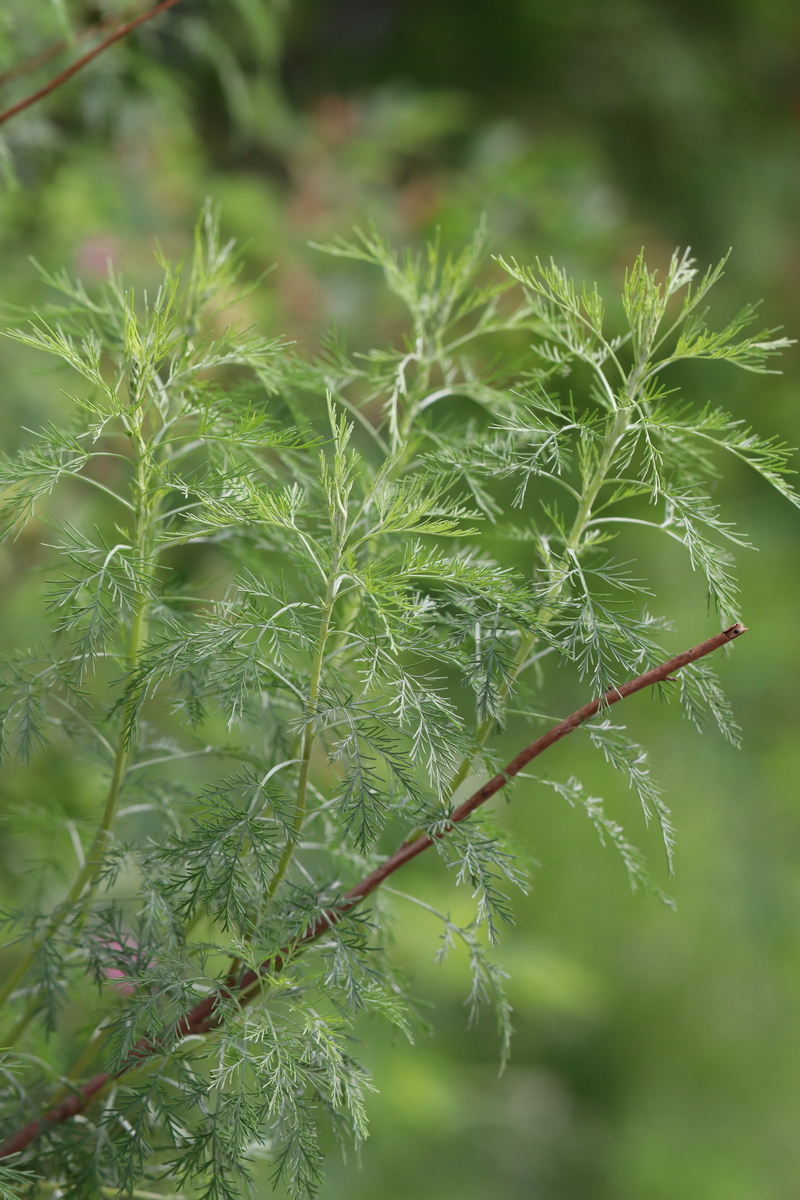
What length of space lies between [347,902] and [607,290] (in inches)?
39.2

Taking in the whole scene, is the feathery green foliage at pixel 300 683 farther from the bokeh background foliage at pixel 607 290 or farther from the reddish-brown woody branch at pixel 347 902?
the bokeh background foliage at pixel 607 290

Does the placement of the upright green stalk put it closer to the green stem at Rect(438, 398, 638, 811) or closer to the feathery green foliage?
the feathery green foliage

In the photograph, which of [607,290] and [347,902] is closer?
[347,902]

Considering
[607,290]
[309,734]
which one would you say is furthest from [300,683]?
[607,290]

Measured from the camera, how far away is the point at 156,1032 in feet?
0.98

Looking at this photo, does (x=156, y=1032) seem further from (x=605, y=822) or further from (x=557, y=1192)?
(x=557, y=1192)

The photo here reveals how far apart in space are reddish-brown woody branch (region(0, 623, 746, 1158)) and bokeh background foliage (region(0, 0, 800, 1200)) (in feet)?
2.63

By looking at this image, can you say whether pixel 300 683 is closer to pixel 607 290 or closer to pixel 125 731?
pixel 125 731

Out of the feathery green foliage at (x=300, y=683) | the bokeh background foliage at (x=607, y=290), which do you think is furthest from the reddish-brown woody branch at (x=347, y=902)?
the bokeh background foliage at (x=607, y=290)

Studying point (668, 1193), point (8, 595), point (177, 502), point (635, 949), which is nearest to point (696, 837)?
point (635, 949)

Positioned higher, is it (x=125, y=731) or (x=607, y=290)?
(x=125, y=731)

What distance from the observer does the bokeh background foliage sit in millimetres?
1274

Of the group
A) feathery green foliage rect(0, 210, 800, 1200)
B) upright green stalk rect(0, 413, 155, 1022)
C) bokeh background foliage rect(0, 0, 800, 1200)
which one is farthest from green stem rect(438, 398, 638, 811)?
bokeh background foliage rect(0, 0, 800, 1200)

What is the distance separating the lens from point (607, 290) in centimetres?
117
